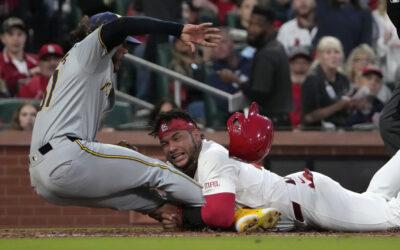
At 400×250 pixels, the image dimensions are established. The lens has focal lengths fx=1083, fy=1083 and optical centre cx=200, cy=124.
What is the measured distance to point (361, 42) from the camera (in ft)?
40.0

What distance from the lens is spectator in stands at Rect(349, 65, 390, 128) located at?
11.0 meters

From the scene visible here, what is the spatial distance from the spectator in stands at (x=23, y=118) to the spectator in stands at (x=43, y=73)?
0.34 meters

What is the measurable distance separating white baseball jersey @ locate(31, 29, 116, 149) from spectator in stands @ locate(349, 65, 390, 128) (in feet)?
14.8

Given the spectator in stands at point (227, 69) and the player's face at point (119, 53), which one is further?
the spectator in stands at point (227, 69)

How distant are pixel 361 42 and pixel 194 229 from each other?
5.49 metres

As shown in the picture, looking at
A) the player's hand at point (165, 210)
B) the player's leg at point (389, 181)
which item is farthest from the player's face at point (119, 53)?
the player's leg at point (389, 181)

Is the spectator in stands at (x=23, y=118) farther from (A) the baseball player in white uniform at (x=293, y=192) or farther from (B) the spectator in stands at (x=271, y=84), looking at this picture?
(A) the baseball player in white uniform at (x=293, y=192)

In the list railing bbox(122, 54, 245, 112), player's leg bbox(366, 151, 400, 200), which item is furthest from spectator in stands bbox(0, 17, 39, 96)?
player's leg bbox(366, 151, 400, 200)

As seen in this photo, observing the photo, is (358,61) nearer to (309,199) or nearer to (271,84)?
(271,84)

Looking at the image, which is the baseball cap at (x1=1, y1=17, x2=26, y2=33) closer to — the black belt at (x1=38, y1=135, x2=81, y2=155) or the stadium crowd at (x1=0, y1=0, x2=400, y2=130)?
the stadium crowd at (x1=0, y1=0, x2=400, y2=130)

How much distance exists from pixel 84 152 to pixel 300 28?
5.75 metres

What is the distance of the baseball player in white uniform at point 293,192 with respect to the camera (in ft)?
23.5

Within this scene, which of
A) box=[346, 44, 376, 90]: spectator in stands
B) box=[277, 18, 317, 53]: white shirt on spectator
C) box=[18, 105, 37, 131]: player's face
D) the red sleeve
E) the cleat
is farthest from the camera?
box=[277, 18, 317, 53]: white shirt on spectator

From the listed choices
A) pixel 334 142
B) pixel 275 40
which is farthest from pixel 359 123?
pixel 275 40
